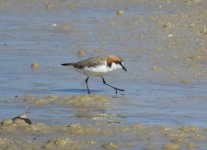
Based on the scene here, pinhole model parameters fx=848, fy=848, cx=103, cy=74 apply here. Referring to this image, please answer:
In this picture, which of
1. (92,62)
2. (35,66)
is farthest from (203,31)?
(92,62)

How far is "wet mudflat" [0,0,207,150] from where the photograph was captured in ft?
36.0

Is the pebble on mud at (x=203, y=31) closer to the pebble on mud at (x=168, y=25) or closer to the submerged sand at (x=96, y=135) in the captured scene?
the pebble on mud at (x=168, y=25)

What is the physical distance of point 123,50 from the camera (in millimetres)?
17266

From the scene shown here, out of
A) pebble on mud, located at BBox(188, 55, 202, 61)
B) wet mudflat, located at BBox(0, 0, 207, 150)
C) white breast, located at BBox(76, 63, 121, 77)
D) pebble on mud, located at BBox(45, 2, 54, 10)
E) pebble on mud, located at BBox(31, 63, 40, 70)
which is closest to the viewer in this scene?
wet mudflat, located at BBox(0, 0, 207, 150)

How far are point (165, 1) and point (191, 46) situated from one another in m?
5.45

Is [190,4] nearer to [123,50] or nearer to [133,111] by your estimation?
[123,50]

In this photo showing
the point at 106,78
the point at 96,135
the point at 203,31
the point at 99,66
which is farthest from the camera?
the point at 203,31

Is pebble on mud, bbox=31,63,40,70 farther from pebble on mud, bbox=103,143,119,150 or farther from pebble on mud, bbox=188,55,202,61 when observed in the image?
pebble on mud, bbox=103,143,119,150

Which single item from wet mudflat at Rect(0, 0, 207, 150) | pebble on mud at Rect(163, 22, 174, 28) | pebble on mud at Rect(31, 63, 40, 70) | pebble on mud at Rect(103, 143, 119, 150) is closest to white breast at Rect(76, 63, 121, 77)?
wet mudflat at Rect(0, 0, 207, 150)

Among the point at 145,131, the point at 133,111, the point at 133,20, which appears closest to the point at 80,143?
the point at 145,131

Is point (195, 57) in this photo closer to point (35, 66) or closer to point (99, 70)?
point (99, 70)

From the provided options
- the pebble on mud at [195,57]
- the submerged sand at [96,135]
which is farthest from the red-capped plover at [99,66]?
the pebble on mud at [195,57]

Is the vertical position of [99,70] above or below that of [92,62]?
below

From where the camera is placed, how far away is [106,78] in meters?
15.1
